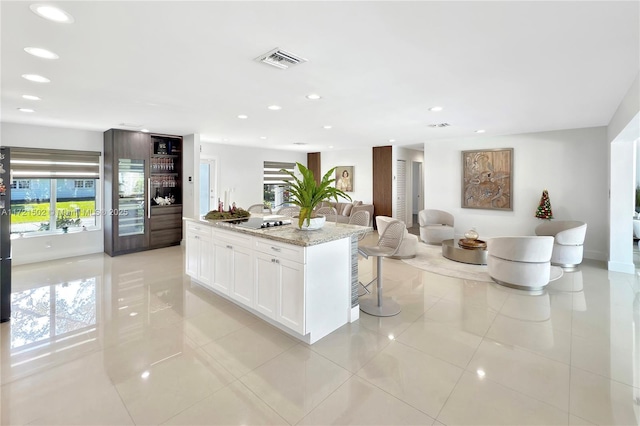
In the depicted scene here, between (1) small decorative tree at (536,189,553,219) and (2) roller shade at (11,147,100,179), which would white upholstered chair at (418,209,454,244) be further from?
(2) roller shade at (11,147,100,179)

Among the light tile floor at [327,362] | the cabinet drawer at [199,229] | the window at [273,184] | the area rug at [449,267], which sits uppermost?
the window at [273,184]

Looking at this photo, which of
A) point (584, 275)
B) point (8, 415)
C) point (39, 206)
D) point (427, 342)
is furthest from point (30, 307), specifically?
point (584, 275)

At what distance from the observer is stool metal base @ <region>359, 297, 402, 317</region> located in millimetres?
3457

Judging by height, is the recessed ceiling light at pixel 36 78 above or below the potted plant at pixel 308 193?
above

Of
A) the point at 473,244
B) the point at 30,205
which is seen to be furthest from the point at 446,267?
the point at 30,205

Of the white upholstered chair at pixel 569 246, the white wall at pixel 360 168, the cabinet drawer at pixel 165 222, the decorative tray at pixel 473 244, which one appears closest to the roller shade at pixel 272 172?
the white wall at pixel 360 168

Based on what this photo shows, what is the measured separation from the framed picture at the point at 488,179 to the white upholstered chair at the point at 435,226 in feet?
1.85

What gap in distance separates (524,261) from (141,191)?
23.4 feet

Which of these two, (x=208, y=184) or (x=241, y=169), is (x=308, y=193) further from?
(x=241, y=169)

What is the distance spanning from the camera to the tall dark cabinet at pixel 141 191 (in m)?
6.19

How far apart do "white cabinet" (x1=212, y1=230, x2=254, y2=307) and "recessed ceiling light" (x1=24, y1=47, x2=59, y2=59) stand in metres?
2.21

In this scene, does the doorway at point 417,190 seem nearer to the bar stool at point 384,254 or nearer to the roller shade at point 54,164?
the bar stool at point 384,254

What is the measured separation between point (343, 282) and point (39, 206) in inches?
245

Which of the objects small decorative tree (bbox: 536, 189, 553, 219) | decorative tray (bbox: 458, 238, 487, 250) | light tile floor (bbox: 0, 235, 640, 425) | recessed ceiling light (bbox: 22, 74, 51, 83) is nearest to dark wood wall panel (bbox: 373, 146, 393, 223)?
decorative tray (bbox: 458, 238, 487, 250)
